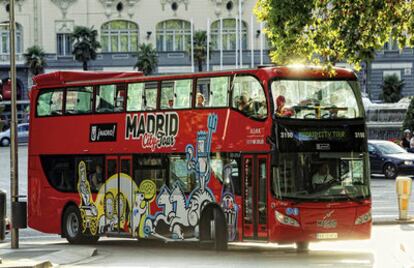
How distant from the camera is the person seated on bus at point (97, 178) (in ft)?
90.8

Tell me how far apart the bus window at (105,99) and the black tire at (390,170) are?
2321 centimetres

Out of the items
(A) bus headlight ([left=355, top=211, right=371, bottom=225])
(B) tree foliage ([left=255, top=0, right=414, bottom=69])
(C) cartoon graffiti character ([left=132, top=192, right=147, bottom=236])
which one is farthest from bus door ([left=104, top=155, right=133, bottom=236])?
(B) tree foliage ([left=255, top=0, right=414, bottom=69])

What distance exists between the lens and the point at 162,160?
2595 centimetres

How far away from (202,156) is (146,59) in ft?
256

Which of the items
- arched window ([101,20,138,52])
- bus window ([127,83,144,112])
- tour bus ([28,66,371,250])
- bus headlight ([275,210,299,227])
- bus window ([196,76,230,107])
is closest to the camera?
bus headlight ([275,210,299,227])

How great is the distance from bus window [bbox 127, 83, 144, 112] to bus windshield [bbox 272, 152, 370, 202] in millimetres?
4499

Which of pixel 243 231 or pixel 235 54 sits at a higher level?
pixel 235 54

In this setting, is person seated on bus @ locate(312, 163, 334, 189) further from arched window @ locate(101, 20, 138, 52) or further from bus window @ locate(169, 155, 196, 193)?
arched window @ locate(101, 20, 138, 52)

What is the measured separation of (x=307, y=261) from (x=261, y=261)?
0.88 metres

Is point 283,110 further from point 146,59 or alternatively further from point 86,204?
point 146,59

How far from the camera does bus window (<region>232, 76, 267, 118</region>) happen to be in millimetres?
23625

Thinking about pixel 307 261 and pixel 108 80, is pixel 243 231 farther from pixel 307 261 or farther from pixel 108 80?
pixel 108 80

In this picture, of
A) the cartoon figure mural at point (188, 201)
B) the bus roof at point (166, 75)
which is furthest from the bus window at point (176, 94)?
the cartoon figure mural at point (188, 201)

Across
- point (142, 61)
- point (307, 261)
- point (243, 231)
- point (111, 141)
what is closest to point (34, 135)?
point (111, 141)
